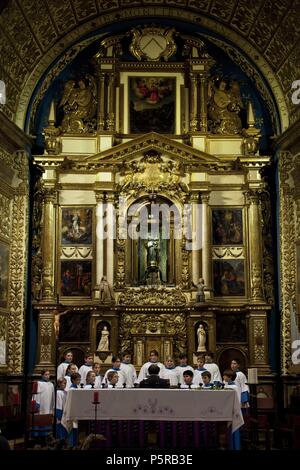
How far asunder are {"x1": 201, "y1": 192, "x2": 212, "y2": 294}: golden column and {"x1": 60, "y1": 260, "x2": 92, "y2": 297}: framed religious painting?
3.49m

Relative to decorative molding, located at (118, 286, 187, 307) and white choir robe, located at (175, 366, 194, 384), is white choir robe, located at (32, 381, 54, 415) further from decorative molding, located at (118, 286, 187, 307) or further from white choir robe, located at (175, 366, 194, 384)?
decorative molding, located at (118, 286, 187, 307)

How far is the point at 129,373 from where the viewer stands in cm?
1944

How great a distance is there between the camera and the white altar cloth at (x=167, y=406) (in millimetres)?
13961

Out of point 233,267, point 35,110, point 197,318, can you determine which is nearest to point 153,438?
point 197,318

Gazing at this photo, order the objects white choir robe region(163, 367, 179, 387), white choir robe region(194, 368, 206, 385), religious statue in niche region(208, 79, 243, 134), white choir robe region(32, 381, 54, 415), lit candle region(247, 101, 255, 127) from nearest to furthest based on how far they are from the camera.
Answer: white choir robe region(32, 381, 54, 415) < white choir robe region(194, 368, 206, 385) < white choir robe region(163, 367, 179, 387) < lit candle region(247, 101, 255, 127) < religious statue in niche region(208, 79, 243, 134)

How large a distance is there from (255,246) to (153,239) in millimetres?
3115

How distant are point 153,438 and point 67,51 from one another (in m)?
13.3

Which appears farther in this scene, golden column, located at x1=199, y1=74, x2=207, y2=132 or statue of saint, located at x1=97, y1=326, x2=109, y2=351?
golden column, located at x1=199, y1=74, x2=207, y2=132

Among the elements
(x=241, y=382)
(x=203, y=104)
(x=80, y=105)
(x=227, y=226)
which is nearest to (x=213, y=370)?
(x=241, y=382)

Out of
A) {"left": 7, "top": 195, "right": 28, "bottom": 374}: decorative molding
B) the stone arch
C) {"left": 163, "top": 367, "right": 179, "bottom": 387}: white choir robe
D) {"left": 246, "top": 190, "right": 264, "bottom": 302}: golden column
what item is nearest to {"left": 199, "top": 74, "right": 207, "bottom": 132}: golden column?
the stone arch

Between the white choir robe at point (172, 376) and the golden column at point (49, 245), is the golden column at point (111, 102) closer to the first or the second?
the golden column at point (49, 245)

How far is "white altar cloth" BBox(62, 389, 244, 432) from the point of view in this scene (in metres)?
14.0

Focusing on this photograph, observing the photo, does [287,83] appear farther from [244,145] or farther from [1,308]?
[1,308]

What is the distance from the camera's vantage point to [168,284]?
72.9ft
